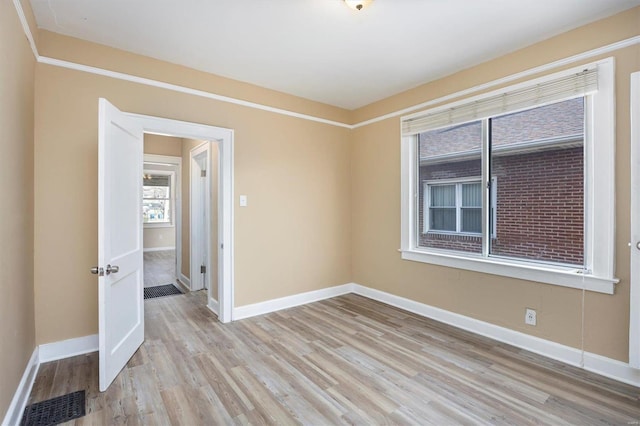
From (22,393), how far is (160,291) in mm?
2842

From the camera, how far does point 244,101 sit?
11.8 ft

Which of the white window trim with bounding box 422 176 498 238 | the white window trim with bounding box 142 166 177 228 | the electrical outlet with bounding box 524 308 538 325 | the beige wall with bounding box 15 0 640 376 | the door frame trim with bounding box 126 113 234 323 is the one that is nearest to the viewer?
the beige wall with bounding box 15 0 640 376

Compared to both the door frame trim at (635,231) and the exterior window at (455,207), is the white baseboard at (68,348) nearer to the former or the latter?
the exterior window at (455,207)

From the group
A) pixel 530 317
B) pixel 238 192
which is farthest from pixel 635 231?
pixel 238 192

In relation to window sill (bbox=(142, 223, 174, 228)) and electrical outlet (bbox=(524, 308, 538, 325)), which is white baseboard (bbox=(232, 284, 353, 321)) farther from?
window sill (bbox=(142, 223, 174, 228))

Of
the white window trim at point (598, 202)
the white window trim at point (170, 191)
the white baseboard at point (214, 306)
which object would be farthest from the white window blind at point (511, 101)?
the white window trim at point (170, 191)

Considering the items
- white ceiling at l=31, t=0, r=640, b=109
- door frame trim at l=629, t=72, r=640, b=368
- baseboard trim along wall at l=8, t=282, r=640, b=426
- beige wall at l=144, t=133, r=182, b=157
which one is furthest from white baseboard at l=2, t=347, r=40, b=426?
door frame trim at l=629, t=72, r=640, b=368

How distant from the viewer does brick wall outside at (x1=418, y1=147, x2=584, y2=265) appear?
2.58 meters

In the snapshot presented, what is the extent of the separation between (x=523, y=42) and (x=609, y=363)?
2.68 metres

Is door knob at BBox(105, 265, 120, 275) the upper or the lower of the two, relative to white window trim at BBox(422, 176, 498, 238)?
lower

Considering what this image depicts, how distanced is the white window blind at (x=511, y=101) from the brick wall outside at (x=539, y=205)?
1.46 feet

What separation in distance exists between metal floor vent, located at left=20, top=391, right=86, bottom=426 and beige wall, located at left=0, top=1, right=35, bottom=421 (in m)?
0.21

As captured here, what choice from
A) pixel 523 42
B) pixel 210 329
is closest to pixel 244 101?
pixel 210 329

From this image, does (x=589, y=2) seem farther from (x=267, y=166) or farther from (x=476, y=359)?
(x=267, y=166)
